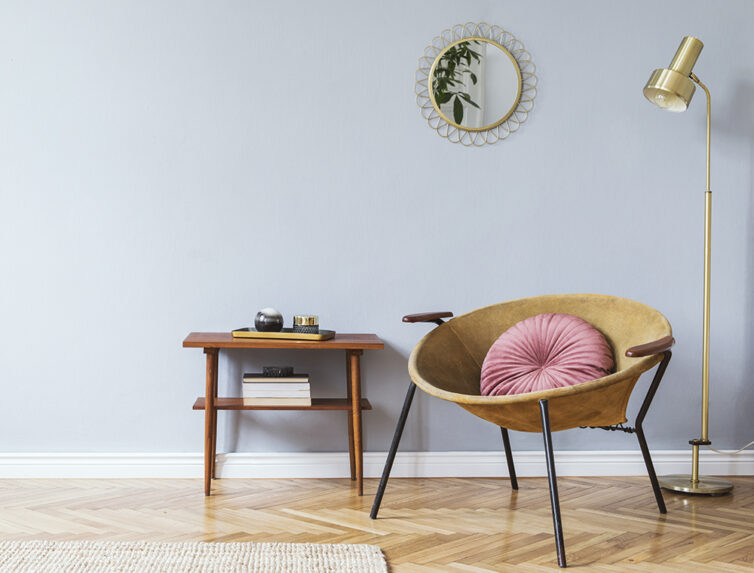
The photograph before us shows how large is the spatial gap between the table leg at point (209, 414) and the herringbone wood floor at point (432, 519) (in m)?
0.09

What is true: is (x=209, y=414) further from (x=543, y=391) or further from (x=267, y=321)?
(x=543, y=391)

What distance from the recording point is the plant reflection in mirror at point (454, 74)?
3.04 m

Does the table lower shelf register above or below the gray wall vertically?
below

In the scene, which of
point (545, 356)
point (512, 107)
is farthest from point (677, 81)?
point (545, 356)

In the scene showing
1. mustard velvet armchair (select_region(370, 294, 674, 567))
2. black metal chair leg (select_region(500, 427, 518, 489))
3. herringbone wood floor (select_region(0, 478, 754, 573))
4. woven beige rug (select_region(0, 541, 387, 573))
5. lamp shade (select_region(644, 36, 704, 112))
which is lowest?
herringbone wood floor (select_region(0, 478, 754, 573))

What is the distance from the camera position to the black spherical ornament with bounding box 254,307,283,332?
274 centimetres

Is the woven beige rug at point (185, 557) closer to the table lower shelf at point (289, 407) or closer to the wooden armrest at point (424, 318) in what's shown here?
the table lower shelf at point (289, 407)

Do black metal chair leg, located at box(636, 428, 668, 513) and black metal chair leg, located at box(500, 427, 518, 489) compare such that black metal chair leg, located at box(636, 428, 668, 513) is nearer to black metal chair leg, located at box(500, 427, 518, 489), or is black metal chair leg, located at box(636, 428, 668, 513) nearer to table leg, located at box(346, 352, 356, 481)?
black metal chair leg, located at box(500, 427, 518, 489)

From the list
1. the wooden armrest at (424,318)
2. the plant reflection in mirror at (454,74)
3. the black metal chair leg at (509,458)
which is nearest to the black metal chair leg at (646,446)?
the black metal chair leg at (509,458)

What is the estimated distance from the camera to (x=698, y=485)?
287 cm

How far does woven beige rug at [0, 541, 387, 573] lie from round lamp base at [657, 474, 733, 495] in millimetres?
1302

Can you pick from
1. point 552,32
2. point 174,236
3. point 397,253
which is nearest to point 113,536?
point 174,236

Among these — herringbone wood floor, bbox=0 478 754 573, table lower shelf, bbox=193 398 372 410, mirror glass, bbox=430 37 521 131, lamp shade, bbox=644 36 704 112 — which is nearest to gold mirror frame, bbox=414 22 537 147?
mirror glass, bbox=430 37 521 131

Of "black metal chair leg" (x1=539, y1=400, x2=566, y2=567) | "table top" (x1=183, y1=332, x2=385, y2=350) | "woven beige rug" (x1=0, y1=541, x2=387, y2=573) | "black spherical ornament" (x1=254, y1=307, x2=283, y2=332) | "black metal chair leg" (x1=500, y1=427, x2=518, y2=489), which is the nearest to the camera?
"woven beige rug" (x1=0, y1=541, x2=387, y2=573)
